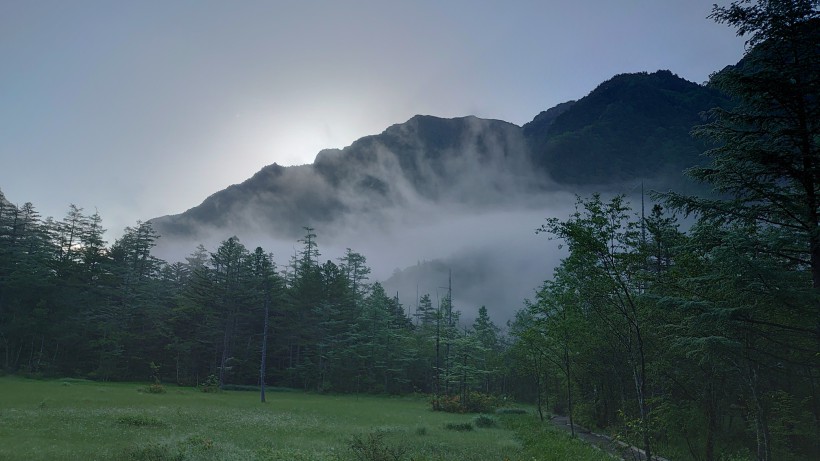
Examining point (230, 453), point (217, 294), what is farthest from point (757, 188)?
point (217, 294)

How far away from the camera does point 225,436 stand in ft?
77.2

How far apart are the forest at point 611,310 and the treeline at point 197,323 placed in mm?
337

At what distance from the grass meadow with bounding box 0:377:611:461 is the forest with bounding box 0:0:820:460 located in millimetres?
7006

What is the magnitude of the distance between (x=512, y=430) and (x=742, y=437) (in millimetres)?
15594

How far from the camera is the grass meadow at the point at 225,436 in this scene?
17422 millimetres

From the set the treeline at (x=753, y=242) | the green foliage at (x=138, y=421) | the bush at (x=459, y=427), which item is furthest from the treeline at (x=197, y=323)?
the treeline at (x=753, y=242)

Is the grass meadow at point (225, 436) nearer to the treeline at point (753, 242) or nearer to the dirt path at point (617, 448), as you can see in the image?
the dirt path at point (617, 448)

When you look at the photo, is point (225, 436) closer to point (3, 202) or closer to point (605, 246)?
point (605, 246)

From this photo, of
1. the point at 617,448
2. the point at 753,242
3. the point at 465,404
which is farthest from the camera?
the point at 465,404

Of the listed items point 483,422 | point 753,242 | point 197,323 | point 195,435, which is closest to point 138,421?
point 195,435

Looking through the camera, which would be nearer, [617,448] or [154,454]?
[154,454]

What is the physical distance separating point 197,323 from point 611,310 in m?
64.9

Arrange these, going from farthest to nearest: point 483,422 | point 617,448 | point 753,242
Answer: point 483,422 < point 617,448 < point 753,242

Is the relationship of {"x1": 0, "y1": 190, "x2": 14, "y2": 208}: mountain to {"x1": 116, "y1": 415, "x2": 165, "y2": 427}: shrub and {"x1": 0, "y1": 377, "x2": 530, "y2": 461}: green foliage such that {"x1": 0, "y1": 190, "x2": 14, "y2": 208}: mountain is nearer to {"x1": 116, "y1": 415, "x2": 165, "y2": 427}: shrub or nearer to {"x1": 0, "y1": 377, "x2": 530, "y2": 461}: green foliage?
{"x1": 0, "y1": 377, "x2": 530, "y2": 461}: green foliage
